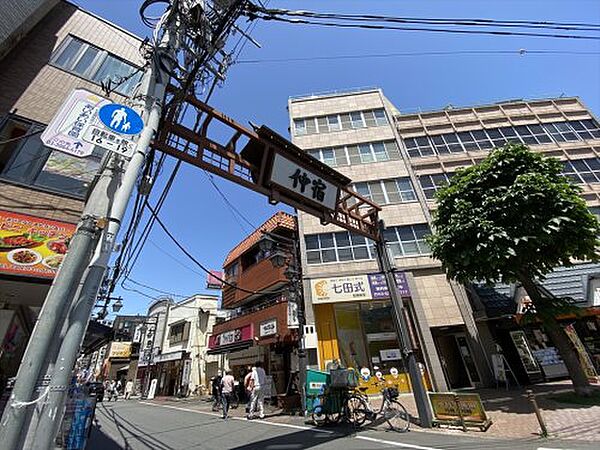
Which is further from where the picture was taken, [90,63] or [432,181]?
[432,181]

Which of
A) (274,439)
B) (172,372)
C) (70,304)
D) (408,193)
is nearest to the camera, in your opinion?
(70,304)

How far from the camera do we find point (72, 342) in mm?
2912

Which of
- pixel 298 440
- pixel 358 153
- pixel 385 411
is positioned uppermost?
pixel 358 153

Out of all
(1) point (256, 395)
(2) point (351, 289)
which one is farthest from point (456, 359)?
(1) point (256, 395)

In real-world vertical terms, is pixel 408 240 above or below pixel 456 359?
above

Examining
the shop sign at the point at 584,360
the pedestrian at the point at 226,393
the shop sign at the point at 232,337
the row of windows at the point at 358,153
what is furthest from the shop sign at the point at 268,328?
the shop sign at the point at 584,360

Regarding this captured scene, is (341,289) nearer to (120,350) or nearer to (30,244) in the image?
(30,244)

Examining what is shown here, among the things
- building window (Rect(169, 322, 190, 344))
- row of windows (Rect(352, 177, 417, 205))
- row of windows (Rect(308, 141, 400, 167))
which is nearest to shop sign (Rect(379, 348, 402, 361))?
row of windows (Rect(352, 177, 417, 205))

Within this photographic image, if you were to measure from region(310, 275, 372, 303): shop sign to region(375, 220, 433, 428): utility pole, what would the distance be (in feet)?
15.3

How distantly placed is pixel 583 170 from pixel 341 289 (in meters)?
18.8

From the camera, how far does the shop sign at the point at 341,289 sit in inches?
575

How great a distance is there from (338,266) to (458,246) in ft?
22.3

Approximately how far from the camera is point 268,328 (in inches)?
654

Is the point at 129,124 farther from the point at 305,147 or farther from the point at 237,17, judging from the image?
the point at 305,147
